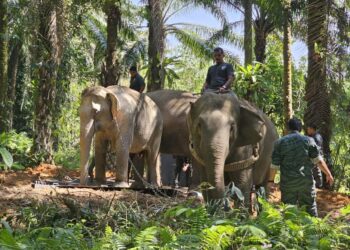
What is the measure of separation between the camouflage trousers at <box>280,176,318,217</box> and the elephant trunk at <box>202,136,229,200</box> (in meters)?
0.97

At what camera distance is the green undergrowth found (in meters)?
4.04

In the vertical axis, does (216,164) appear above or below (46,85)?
below

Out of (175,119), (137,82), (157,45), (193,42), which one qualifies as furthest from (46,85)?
(193,42)

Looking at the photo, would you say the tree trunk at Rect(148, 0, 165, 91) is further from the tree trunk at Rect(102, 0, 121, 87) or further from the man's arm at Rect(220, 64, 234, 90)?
the man's arm at Rect(220, 64, 234, 90)

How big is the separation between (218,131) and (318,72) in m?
7.06

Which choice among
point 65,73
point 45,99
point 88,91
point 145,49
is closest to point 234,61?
point 145,49

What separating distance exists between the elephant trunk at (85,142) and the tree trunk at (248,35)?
1354cm

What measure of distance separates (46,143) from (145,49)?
1351 centimetres

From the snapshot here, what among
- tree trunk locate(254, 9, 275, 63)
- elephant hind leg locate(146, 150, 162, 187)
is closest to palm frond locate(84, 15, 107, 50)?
tree trunk locate(254, 9, 275, 63)

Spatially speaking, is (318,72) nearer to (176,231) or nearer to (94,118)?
(94,118)

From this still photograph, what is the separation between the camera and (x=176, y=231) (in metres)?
4.83

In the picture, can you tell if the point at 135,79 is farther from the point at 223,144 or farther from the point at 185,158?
the point at 223,144

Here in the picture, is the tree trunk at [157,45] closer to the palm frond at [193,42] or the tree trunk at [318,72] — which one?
the tree trunk at [318,72]

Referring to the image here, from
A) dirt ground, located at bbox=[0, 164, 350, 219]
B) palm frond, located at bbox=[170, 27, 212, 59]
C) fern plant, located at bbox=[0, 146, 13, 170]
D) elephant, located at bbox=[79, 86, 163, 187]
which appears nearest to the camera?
fern plant, located at bbox=[0, 146, 13, 170]
